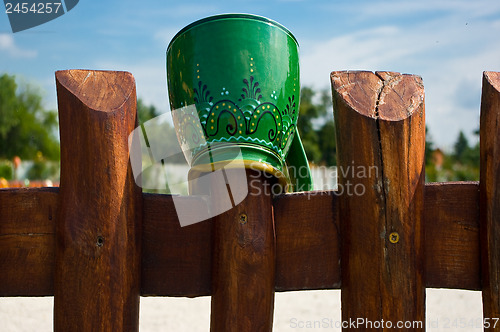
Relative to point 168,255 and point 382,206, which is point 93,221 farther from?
point 382,206

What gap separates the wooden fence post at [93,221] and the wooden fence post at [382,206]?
17.7 inches

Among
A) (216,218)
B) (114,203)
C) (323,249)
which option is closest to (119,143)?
(114,203)

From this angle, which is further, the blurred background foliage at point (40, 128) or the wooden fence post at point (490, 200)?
the blurred background foliage at point (40, 128)

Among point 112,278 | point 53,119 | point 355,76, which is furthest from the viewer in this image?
point 53,119

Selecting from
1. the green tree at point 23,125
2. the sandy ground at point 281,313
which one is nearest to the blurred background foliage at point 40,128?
the green tree at point 23,125

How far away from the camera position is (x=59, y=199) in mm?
971

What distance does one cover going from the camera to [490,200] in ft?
3.26

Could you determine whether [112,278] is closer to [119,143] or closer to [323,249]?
[119,143]

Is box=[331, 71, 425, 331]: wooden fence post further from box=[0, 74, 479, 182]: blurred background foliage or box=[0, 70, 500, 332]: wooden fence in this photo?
box=[0, 74, 479, 182]: blurred background foliage

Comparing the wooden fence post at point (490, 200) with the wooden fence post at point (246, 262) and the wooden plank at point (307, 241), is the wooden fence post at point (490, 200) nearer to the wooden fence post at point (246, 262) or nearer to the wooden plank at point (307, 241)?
the wooden plank at point (307, 241)

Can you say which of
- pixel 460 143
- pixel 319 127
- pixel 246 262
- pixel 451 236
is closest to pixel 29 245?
pixel 246 262

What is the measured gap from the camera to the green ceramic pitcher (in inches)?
37.6

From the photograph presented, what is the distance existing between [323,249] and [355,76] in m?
0.38

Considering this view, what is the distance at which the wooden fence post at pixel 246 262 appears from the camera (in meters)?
0.96
